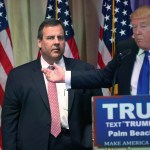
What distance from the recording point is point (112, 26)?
3.79 metres

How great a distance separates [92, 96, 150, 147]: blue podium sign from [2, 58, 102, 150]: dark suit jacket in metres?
1.02

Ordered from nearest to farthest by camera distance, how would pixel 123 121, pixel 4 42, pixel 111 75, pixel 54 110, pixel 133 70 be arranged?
pixel 123 121, pixel 133 70, pixel 111 75, pixel 54 110, pixel 4 42

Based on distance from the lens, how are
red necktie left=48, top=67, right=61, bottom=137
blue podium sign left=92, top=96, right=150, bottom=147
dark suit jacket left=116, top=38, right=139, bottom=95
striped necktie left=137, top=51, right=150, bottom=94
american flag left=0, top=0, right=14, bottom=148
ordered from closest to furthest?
1. blue podium sign left=92, top=96, right=150, bottom=147
2. striped necktie left=137, top=51, right=150, bottom=94
3. dark suit jacket left=116, top=38, right=139, bottom=95
4. red necktie left=48, top=67, right=61, bottom=137
5. american flag left=0, top=0, right=14, bottom=148

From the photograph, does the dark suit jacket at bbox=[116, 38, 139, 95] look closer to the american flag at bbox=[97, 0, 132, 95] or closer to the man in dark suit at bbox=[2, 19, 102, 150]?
the man in dark suit at bbox=[2, 19, 102, 150]

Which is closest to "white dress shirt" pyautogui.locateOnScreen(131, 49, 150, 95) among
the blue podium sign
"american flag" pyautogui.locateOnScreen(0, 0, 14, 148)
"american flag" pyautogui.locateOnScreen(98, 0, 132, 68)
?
the blue podium sign

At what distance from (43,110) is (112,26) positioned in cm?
146

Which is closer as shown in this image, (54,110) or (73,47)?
(54,110)

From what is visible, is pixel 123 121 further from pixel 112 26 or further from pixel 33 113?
pixel 112 26

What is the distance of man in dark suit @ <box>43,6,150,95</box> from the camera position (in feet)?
6.45

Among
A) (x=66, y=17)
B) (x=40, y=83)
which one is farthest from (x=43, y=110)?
(x=66, y=17)

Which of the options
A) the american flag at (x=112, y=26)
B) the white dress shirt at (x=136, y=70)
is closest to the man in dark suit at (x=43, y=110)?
the white dress shirt at (x=136, y=70)

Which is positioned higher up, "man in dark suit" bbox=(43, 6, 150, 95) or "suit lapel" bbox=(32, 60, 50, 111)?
"man in dark suit" bbox=(43, 6, 150, 95)

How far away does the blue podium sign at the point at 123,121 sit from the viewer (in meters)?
1.56

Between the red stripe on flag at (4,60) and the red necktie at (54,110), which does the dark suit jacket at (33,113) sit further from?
the red stripe on flag at (4,60)
